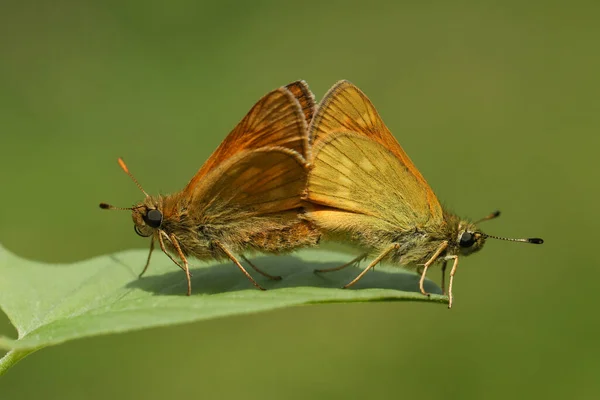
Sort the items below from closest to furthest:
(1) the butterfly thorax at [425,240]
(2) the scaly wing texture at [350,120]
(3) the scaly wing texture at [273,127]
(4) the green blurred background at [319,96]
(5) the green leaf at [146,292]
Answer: (5) the green leaf at [146,292]
(3) the scaly wing texture at [273,127]
(2) the scaly wing texture at [350,120]
(1) the butterfly thorax at [425,240]
(4) the green blurred background at [319,96]

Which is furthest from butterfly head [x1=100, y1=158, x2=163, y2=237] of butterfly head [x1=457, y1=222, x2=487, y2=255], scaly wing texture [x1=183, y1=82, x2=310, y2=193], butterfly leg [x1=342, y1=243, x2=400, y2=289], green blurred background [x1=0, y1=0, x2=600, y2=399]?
green blurred background [x1=0, y1=0, x2=600, y2=399]

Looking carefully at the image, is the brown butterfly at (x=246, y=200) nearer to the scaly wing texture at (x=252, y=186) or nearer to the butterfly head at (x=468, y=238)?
the scaly wing texture at (x=252, y=186)

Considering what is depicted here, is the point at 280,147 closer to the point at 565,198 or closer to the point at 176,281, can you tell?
the point at 176,281

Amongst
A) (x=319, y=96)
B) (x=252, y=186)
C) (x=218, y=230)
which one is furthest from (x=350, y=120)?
(x=319, y=96)

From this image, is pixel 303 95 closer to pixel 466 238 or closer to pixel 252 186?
pixel 252 186

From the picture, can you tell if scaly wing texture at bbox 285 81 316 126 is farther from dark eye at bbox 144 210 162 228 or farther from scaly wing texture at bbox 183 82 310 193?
dark eye at bbox 144 210 162 228

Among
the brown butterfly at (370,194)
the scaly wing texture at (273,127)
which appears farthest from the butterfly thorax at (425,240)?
the scaly wing texture at (273,127)

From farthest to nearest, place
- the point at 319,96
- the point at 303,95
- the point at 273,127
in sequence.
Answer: the point at 319,96 → the point at 303,95 → the point at 273,127
